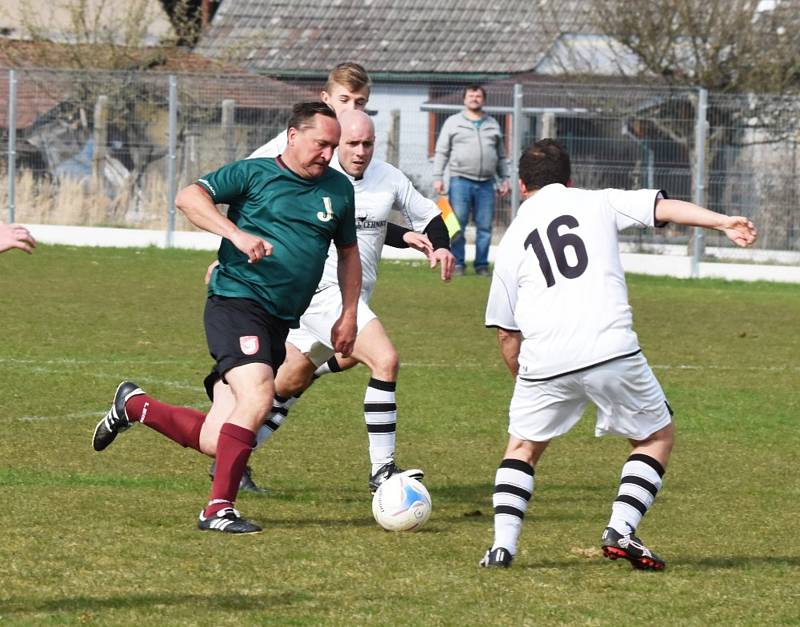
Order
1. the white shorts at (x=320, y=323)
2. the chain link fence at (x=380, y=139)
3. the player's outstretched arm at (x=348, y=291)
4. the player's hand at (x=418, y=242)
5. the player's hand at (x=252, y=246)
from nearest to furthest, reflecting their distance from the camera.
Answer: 1. the player's hand at (x=252, y=246)
2. the player's outstretched arm at (x=348, y=291)
3. the white shorts at (x=320, y=323)
4. the player's hand at (x=418, y=242)
5. the chain link fence at (x=380, y=139)

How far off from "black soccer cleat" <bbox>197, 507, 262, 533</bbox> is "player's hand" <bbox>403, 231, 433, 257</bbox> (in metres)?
1.94

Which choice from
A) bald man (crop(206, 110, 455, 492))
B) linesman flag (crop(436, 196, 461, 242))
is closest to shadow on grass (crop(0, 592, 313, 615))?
bald man (crop(206, 110, 455, 492))

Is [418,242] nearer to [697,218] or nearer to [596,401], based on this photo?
[596,401]

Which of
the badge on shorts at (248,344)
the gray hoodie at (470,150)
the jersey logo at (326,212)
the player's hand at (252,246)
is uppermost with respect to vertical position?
the gray hoodie at (470,150)

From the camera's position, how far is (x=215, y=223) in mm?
6977

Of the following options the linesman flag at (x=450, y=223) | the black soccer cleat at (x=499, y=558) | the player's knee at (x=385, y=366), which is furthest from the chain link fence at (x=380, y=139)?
the black soccer cleat at (x=499, y=558)

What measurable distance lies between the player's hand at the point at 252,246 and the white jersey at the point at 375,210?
5.09 feet

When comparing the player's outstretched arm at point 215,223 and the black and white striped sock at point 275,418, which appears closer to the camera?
the player's outstretched arm at point 215,223

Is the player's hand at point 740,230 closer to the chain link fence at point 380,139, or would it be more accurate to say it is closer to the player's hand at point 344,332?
the player's hand at point 344,332

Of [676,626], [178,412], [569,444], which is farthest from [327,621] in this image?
[569,444]

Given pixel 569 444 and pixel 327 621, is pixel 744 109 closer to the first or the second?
pixel 569 444

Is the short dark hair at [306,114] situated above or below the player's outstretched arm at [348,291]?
above

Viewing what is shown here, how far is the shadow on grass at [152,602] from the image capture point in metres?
5.62

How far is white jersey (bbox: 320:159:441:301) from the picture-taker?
8500 mm
